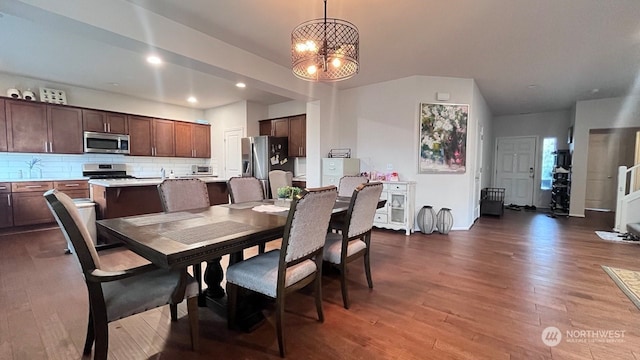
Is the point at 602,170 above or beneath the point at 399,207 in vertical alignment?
above

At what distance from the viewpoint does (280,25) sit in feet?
9.48

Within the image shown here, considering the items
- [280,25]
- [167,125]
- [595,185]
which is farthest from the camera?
[595,185]

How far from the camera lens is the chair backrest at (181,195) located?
251 centimetres

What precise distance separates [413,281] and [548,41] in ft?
10.7

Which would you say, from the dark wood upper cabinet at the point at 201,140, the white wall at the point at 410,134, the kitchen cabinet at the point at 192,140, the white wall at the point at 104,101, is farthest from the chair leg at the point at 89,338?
the dark wood upper cabinet at the point at 201,140

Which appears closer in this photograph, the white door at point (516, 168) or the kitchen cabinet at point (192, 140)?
the kitchen cabinet at point (192, 140)

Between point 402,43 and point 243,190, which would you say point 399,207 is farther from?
point 243,190

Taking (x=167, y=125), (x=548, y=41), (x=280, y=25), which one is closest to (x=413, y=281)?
(x=280, y=25)

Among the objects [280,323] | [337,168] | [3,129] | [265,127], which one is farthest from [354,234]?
[3,129]

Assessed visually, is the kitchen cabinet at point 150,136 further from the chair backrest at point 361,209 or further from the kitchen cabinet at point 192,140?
the chair backrest at point 361,209

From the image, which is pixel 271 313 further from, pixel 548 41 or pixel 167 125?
pixel 167 125

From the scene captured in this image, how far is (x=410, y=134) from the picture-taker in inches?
186

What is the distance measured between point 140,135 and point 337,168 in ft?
14.6

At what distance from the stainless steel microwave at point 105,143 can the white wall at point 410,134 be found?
16.2ft
